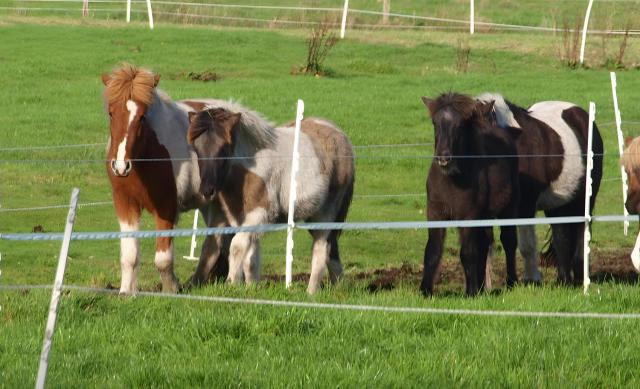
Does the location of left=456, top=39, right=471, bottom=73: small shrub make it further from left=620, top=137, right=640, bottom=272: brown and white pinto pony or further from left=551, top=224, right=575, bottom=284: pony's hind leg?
left=620, top=137, right=640, bottom=272: brown and white pinto pony

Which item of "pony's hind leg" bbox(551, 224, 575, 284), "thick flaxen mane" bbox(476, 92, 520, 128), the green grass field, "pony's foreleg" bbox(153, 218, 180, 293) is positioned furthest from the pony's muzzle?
"pony's hind leg" bbox(551, 224, 575, 284)

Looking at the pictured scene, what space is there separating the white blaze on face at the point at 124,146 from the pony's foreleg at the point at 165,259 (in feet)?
2.96

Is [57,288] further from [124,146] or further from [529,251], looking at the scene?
[529,251]


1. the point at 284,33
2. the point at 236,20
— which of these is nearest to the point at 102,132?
the point at 284,33

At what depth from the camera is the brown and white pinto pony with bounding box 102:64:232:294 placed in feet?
37.1

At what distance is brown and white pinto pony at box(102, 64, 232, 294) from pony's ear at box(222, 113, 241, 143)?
41cm

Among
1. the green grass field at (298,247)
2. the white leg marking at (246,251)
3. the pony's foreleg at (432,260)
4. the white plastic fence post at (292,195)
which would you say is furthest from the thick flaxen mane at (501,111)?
the white leg marking at (246,251)

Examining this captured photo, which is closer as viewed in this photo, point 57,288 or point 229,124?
point 57,288

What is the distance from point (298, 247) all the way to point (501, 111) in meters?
4.57

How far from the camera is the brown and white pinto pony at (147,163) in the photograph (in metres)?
11.3

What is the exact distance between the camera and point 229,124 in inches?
472

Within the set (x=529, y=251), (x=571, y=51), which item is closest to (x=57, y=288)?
(x=529, y=251)

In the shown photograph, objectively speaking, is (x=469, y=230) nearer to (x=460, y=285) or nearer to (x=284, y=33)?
(x=460, y=285)

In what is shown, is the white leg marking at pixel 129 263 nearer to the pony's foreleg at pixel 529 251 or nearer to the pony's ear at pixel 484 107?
the pony's ear at pixel 484 107
